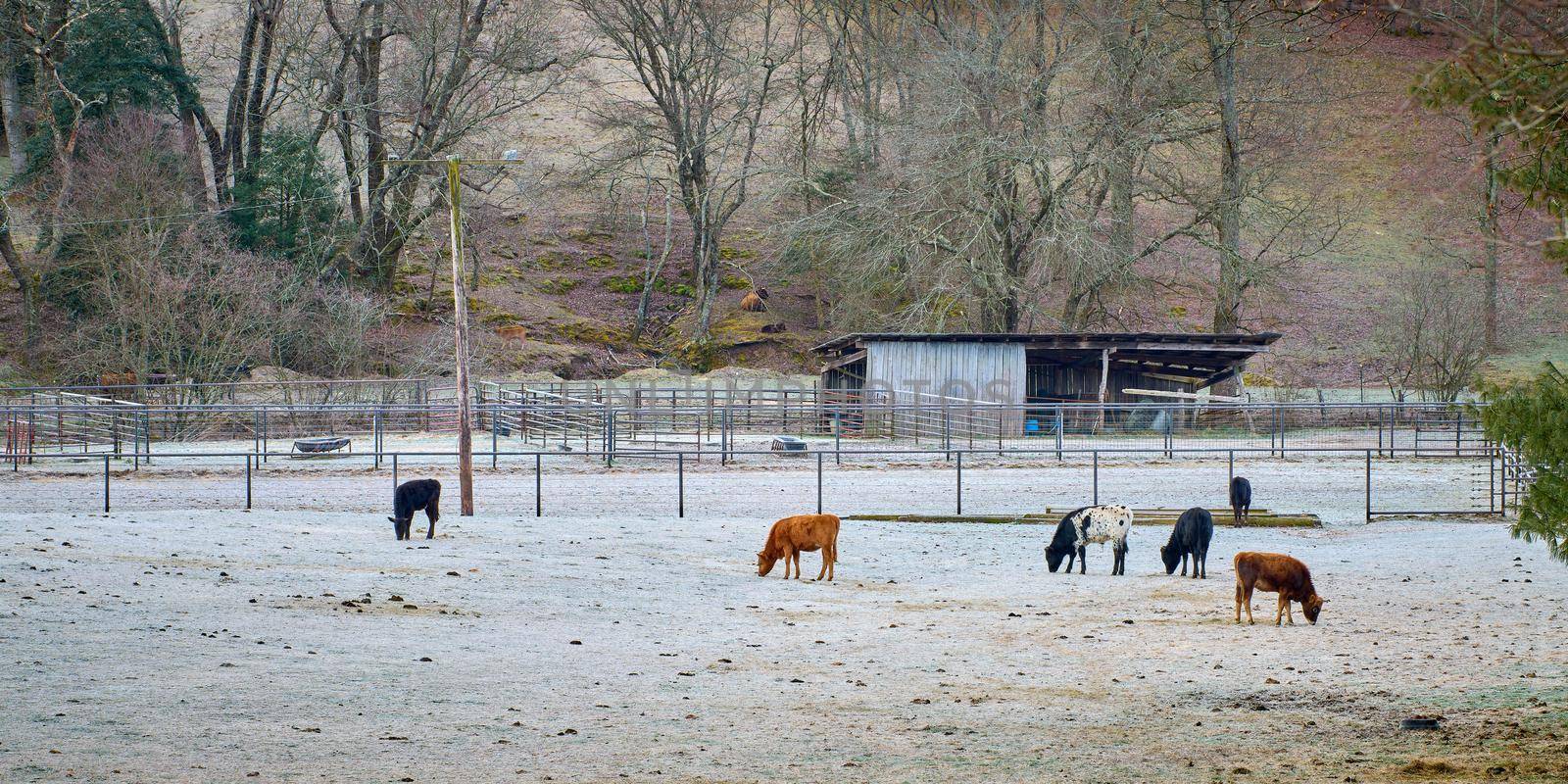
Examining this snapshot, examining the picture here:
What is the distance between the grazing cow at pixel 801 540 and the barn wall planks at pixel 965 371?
25.1 metres

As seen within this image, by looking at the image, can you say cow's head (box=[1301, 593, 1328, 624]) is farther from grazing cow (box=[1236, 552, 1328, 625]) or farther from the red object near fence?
the red object near fence

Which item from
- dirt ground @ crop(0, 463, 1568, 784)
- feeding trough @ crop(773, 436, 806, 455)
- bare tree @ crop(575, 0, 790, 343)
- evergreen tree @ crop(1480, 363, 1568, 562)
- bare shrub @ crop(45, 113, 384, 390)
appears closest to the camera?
evergreen tree @ crop(1480, 363, 1568, 562)

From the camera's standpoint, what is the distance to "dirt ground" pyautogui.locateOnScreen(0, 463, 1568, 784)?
8016 mm

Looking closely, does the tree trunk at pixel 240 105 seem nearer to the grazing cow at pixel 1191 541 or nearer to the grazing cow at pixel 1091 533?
the grazing cow at pixel 1091 533

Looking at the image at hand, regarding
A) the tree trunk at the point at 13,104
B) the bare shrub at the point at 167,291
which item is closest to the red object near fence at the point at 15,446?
the bare shrub at the point at 167,291

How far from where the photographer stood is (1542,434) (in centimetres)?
787

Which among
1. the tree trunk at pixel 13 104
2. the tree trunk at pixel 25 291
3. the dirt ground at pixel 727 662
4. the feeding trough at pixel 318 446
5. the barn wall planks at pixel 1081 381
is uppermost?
the tree trunk at pixel 13 104

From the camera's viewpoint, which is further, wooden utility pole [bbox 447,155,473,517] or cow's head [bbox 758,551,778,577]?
wooden utility pole [bbox 447,155,473,517]

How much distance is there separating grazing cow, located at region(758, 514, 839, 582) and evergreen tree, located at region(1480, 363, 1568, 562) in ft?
29.2

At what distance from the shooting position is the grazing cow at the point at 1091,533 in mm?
17062

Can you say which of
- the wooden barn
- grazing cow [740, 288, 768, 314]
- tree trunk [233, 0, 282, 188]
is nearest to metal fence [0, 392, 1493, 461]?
the wooden barn

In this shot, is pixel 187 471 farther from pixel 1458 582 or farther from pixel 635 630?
pixel 1458 582

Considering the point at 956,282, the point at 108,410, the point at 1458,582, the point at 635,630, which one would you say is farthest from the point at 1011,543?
the point at 956,282

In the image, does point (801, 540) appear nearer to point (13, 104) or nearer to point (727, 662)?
point (727, 662)
